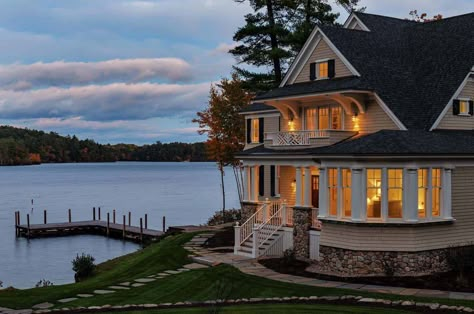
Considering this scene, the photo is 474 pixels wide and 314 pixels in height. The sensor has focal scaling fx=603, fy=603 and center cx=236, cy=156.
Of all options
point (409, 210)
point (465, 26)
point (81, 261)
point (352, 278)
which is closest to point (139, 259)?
point (81, 261)

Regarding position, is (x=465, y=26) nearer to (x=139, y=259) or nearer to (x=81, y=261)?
(x=139, y=259)

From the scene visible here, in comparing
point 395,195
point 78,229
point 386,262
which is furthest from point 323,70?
point 78,229

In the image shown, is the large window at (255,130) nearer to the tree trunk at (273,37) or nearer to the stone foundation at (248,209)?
the stone foundation at (248,209)

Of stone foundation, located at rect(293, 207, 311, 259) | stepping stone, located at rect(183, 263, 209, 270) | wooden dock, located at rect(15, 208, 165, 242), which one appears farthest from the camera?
wooden dock, located at rect(15, 208, 165, 242)

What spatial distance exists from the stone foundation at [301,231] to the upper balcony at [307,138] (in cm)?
313

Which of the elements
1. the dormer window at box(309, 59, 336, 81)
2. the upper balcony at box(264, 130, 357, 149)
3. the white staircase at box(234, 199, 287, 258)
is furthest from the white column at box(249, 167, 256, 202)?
the dormer window at box(309, 59, 336, 81)

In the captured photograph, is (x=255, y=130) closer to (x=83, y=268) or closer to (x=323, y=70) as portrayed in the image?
(x=323, y=70)

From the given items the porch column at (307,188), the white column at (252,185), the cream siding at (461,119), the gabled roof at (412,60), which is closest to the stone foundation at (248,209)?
the white column at (252,185)

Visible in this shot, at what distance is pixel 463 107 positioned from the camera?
26578mm

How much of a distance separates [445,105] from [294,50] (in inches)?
795

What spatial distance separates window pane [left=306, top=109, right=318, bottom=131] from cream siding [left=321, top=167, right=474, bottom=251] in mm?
7032

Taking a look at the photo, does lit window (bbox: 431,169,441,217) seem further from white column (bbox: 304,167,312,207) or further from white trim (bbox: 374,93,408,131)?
white column (bbox: 304,167,312,207)

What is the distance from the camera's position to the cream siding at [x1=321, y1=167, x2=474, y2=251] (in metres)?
22.2

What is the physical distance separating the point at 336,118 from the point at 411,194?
7175 mm
